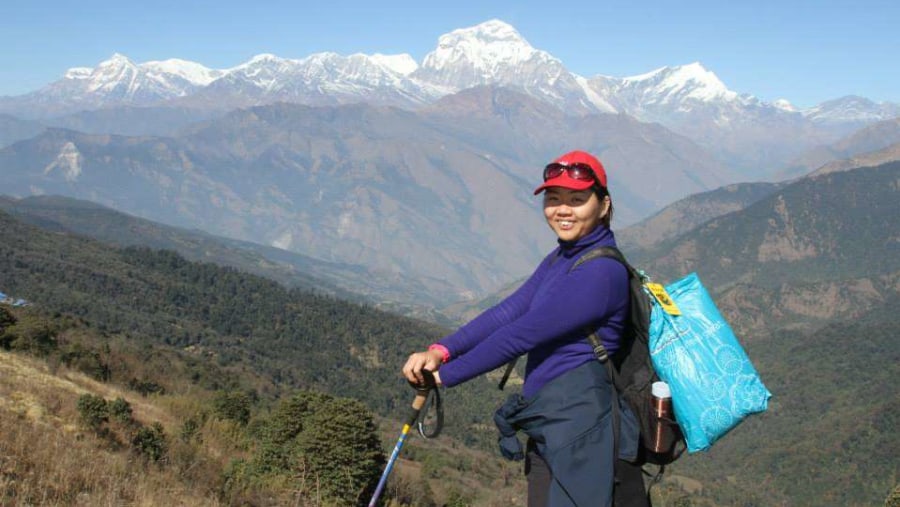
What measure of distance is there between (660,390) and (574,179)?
1.41 meters

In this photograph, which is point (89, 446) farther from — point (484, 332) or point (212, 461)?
point (484, 332)

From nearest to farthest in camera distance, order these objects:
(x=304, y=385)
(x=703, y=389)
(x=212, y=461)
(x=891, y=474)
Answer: (x=703, y=389), (x=212, y=461), (x=304, y=385), (x=891, y=474)

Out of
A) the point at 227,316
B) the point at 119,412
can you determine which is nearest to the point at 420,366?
the point at 119,412

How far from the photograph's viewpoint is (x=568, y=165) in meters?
4.29

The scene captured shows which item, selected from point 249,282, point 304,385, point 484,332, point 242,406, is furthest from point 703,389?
point 249,282

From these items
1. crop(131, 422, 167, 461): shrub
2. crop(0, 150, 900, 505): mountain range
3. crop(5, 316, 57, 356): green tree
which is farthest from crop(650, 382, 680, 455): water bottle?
crop(0, 150, 900, 505): mountain range

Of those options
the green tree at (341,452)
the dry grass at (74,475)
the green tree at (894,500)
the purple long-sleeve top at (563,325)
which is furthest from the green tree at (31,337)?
the green tree at (894,500)

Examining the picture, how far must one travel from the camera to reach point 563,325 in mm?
3787

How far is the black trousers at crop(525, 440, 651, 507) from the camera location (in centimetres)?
389

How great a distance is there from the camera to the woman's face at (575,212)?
421cm

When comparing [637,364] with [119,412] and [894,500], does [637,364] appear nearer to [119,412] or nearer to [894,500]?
[119,412]

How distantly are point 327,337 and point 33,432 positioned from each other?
120 m

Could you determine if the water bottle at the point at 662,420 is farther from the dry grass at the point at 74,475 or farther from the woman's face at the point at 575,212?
the dry grass at the point at 74,475

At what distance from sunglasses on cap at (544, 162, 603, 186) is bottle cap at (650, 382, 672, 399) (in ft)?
4.33
